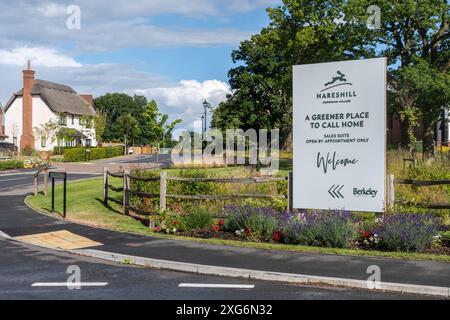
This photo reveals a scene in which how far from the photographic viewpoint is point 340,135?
13.2 meters

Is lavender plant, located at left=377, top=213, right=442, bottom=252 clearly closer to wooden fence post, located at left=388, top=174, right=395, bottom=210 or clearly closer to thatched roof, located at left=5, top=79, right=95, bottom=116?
wooden fence post, located at left=388, top=174, right=395, bottom=210

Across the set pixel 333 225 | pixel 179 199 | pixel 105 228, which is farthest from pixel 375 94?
pixel 105 228

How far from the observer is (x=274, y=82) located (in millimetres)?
39625

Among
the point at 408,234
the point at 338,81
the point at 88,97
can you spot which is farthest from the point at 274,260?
the point at 88,97

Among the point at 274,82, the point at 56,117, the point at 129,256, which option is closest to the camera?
the point at 129,256

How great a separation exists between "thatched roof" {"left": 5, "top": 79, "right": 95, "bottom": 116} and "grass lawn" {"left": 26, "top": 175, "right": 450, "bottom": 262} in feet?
167

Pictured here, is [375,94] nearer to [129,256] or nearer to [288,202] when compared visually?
[288,202]

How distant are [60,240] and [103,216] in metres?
4.64

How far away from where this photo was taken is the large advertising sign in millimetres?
12805

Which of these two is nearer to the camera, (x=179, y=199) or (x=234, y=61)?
(x=179, y=199)

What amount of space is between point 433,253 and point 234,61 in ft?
106

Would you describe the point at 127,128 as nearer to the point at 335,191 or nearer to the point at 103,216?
the point at 103,216

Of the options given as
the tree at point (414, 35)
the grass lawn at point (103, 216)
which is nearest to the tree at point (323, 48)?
the tree at point (414, 35)

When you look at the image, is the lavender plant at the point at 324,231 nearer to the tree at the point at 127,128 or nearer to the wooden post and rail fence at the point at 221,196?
the wooden post and rail fence at the point at 221,196
